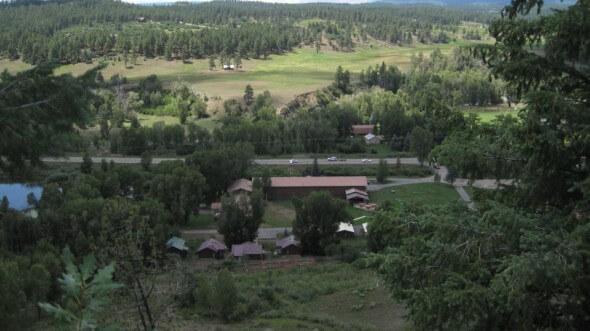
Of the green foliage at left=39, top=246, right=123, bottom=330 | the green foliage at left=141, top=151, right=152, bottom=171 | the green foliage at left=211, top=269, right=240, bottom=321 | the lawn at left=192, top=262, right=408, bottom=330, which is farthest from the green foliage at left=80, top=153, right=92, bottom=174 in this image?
the green foliage at left=39, top=246, right=123, bottom=330

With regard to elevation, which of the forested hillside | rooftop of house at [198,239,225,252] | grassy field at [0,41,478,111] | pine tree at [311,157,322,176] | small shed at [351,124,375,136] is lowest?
rooftop of house at [198,239,225,252]

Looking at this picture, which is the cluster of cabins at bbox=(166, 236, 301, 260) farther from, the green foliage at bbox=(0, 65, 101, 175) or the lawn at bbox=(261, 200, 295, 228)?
the green foliage at bbox=(0, 65, 101, 175)

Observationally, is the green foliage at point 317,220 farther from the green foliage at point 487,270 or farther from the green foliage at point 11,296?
the green foliage at point 487,270

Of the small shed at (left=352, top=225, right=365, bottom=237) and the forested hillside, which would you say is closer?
the small shed at (left=352, top=225, right=365, bottom=237)

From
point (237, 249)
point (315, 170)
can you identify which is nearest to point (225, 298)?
point (237, 249)

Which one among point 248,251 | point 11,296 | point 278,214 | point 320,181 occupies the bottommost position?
point 278,214

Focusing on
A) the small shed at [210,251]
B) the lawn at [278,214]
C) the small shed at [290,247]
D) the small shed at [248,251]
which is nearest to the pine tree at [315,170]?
the lawn at [278,214]

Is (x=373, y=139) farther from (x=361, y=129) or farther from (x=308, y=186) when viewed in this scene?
(x=308, y=186)
